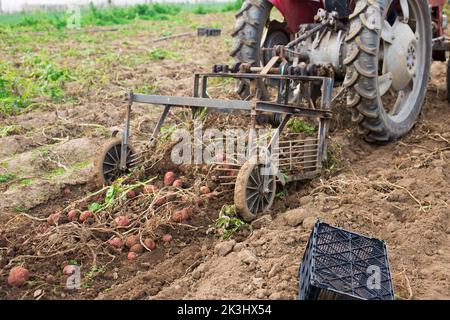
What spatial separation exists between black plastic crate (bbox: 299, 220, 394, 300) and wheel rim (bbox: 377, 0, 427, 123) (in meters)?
2.16

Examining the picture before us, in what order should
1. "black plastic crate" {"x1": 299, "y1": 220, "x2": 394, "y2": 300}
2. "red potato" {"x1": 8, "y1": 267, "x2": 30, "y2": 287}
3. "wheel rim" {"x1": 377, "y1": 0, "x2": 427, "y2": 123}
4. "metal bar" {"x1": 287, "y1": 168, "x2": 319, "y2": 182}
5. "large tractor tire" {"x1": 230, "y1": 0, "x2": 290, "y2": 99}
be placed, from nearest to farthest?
"black plastic crate" {"x1": 299, "y1": 220, "x2": 394, "y2": 300} < "red potato" {"x1": 8, "y1": 267, "x2": 30, "y2": 287} < "metal bar" {"x1": 287, "y1": 168, "x2": 319, "y2": 182} < "wheel rim" {"x1": 377, "y1": 0, "x2": 427, "y2": 123} < "large tractor tire" {"x1": 230, "y1": 0, "x2": 290, "y2": 99}

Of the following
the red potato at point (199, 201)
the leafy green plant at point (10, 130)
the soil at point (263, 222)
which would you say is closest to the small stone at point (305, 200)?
the soil at point (263, 222)

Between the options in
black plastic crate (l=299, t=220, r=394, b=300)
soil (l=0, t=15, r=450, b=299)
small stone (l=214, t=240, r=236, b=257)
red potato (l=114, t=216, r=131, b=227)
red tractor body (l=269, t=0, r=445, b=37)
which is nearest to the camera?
black plastic crate (l=299, t=220, r=394, b=300)

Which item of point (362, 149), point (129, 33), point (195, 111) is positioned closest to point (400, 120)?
point (362, 149)

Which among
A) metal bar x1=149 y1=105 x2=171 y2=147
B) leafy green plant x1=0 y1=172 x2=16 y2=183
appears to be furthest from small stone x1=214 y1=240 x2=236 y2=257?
leafy green plant x1=0 y1=172 x2=16 y2=183

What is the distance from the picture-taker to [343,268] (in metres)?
2.92

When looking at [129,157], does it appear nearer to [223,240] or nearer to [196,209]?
[196,209]

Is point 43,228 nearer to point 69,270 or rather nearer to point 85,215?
point 85,215

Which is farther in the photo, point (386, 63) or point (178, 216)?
point (386, 63)

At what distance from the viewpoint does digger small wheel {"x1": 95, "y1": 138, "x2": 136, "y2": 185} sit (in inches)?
180

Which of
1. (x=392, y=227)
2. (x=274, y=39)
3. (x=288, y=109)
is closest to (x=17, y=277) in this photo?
(x=288, y=109)

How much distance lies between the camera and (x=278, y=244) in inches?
140

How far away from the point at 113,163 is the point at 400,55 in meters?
2.89

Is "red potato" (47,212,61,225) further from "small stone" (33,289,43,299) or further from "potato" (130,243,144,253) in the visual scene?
"small stone" (33,289,43,299)
